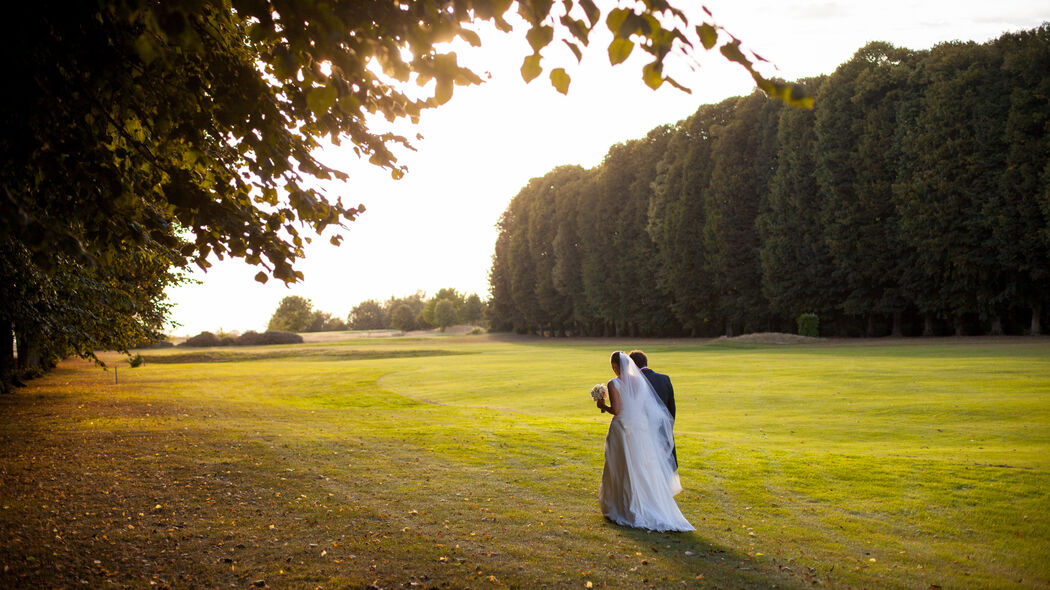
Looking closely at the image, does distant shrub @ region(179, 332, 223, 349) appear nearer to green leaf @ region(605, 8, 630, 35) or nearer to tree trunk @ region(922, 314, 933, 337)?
tree trunk @ region(922, 314, 933, 337)

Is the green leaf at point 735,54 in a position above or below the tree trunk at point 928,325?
above

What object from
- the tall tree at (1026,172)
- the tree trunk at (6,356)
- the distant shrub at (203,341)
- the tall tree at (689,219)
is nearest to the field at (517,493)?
the tree trunk at (6,356)

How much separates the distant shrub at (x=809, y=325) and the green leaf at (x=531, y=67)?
171 feet

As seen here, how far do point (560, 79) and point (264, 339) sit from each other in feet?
283

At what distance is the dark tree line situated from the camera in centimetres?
4347

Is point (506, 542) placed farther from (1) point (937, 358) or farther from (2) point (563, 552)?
(1) point (937, 358)

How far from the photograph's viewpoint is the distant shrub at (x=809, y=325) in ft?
170

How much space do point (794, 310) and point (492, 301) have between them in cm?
5394

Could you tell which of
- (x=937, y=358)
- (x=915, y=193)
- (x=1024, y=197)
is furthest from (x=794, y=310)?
(x=937, y=358)

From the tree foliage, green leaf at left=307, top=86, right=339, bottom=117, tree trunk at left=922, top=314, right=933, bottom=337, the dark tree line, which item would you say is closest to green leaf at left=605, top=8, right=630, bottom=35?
green leaf at left=307, top=86, right=339, bottom=117

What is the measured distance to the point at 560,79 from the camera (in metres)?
4.21

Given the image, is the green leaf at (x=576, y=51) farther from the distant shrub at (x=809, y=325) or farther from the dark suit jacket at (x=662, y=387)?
the distant shrub at (x=809, y=325)

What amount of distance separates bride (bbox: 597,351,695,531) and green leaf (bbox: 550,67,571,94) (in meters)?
5.76

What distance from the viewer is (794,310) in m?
55.7
